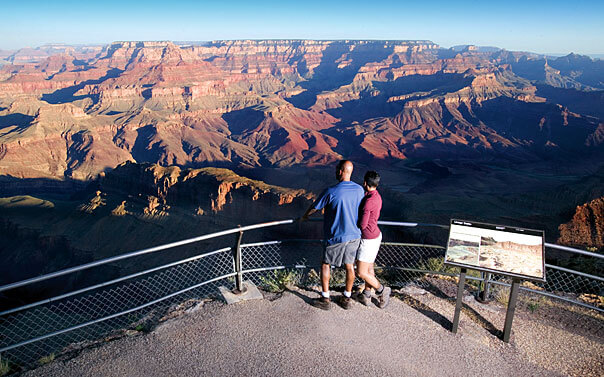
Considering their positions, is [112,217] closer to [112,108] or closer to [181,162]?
[181,162]

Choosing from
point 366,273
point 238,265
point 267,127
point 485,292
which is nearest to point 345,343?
point 366,273

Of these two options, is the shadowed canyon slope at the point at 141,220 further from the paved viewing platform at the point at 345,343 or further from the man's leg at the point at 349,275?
the man's leg at the point at 349,275

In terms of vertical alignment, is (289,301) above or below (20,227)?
above

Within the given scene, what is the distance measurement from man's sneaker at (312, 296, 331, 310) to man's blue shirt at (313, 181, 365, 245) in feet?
3.60

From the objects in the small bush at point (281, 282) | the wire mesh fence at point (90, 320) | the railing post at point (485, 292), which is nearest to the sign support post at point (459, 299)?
the railing post at point (485, 292)

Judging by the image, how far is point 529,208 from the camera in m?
40.1

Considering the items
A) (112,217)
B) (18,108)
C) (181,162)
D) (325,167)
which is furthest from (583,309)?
(18,108)

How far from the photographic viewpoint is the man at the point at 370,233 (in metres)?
6.05

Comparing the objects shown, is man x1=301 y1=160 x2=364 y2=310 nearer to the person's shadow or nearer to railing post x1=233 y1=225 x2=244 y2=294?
railing post x1=233 y1=225 x2=244 y2=294

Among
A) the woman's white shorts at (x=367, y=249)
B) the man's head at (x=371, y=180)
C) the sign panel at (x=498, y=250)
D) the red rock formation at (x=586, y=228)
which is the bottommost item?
the red rock formation at (x=586, y=228)

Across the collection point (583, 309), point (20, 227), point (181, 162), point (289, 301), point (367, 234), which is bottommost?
point (181, 162)

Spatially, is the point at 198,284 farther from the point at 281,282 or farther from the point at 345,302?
the point at 345,302

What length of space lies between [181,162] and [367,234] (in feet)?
307

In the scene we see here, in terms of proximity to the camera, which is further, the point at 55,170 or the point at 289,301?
the point at 55,170
